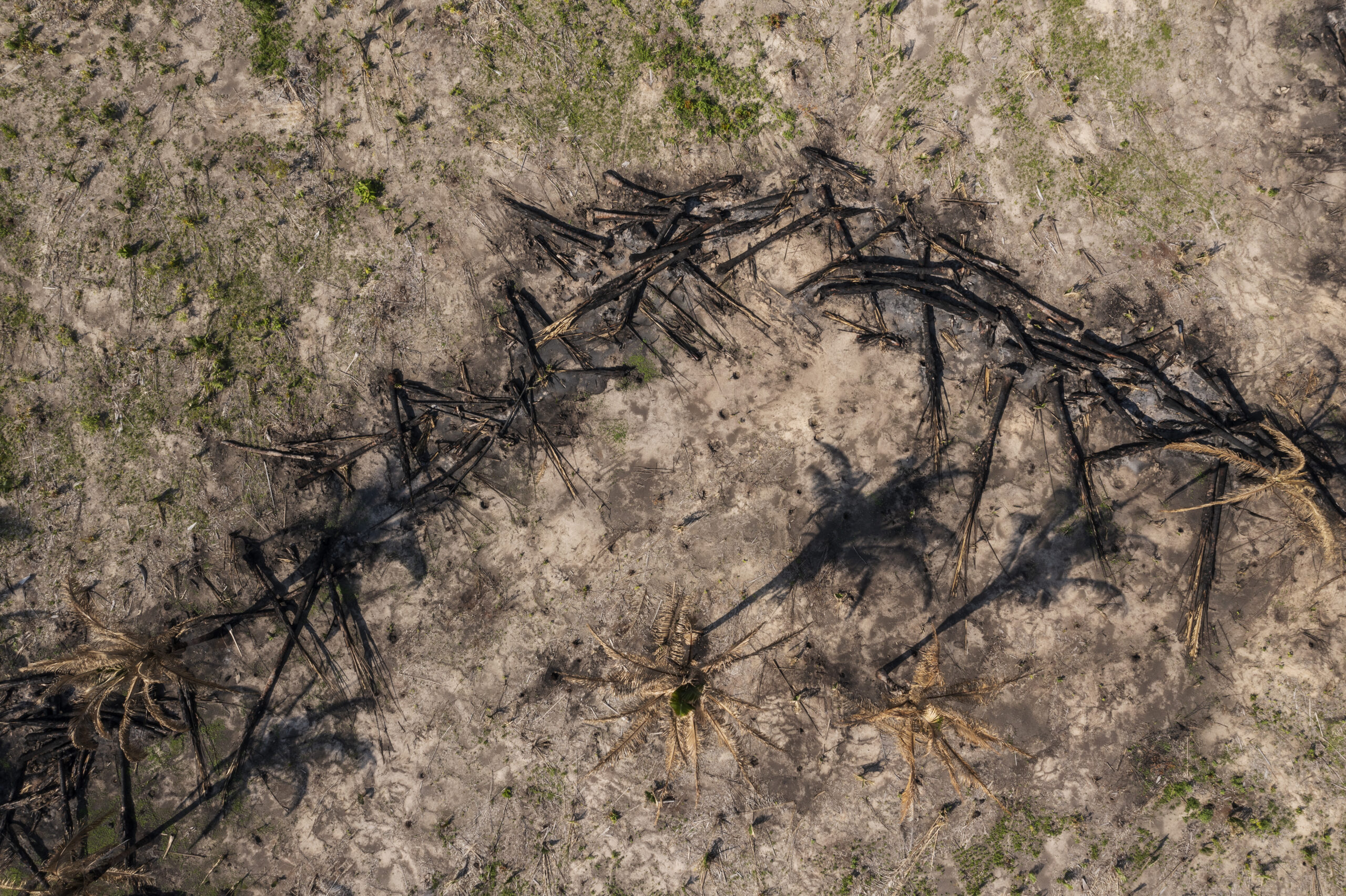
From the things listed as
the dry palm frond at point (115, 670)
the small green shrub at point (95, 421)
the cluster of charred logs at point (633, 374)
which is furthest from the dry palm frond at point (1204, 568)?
the small green shrub at point (95, 421)

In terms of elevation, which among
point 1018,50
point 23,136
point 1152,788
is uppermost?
point 23,136

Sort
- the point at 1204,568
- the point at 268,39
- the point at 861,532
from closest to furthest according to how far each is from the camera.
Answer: the point at 1204,568 < the point at 268,39 < the point at 861,532

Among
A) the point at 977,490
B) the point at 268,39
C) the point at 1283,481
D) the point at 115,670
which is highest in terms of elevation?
the point at 268,39

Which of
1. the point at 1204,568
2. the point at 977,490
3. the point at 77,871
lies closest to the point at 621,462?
the point at 977,490

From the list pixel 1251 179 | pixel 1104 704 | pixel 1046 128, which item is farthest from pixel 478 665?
pixel 1251 179

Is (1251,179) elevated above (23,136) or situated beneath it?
situated beneath

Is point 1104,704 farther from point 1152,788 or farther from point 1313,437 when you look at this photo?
point 1313,437

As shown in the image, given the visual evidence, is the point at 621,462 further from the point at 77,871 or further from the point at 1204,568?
the point at 77,871

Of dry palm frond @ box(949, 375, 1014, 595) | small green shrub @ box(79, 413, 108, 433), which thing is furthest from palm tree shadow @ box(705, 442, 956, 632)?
small green shrub @ box(79, 413, 108, 433)
